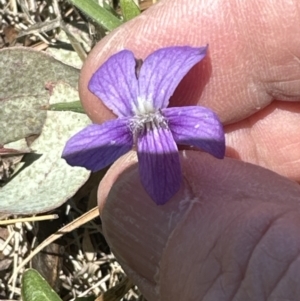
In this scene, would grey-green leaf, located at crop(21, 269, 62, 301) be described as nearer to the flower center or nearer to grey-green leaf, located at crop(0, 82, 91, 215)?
grey-green leaf, located at crop(0, 82, 91, 215)

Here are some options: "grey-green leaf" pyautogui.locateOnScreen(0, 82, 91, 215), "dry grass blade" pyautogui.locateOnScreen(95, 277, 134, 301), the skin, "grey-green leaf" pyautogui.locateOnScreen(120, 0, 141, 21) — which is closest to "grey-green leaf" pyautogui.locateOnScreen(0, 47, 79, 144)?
"grey-green leaf" pyautogui.locateOnScreen(0, 82, 91, 215)

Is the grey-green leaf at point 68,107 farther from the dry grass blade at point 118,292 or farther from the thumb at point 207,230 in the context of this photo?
the dry grass blade at point 118,292

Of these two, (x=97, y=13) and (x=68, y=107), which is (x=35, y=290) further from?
(x=97, y=13)

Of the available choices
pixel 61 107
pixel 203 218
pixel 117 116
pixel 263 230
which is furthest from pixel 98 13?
pixel 263 230

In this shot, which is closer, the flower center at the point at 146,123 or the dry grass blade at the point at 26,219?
the flower center at the point at 146,123

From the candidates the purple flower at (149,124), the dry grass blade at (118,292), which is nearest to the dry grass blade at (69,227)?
the dry grass blade at (118,292)
